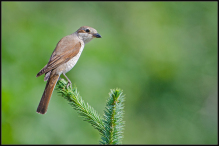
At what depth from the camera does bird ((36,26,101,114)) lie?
171 inches

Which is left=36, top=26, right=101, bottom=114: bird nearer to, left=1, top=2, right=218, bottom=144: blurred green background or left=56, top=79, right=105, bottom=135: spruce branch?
left=56, top=79, right=105, bottom=135: spruce branch

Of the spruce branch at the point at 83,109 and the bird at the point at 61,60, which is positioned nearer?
the spruce branch at the point at 83,109

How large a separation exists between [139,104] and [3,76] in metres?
4.14

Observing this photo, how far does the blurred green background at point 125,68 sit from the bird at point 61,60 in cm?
118

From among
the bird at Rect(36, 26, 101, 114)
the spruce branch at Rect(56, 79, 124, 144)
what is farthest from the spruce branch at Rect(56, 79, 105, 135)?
the bird at Rect(36, 26, 101, 114)

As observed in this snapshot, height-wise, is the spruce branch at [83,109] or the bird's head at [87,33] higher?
the bird's head at [87,33]

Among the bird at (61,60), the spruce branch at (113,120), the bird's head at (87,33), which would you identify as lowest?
the spruce branch at (113,120)

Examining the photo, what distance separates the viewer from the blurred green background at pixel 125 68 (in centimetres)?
608

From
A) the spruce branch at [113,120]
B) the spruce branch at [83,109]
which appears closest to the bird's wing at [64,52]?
the spruce branch at [83,109]

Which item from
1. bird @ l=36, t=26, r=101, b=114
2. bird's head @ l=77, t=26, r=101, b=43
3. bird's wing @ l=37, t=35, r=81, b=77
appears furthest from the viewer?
bird's head @ l=77, t=26, r=101, b=43

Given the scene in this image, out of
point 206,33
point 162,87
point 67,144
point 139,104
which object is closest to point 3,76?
point 67,144

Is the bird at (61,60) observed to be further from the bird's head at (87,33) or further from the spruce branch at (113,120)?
the spruce branch at (113,120)

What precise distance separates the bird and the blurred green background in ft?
3.87

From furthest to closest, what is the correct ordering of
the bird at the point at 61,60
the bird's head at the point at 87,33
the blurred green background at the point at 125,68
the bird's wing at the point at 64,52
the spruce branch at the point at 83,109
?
the blurred green background at the point at 125,68 → the bird's head at the point at 87,33 → the bird's wing at the point at 64,52 → the bird at the point at 61,60 → the spruce branch at the point at 83,109
